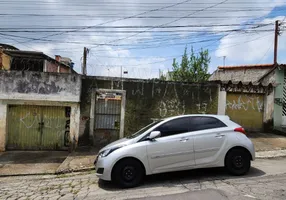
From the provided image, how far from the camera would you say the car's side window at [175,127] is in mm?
6773

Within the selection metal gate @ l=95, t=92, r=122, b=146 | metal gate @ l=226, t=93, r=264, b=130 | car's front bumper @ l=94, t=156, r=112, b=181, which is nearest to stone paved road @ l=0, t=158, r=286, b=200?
car's front bumper @ l=94, t=156, r=112, b=181

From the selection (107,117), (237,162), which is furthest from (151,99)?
(237,162)

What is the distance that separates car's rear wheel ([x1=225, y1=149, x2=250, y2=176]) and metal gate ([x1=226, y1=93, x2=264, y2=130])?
6.51m

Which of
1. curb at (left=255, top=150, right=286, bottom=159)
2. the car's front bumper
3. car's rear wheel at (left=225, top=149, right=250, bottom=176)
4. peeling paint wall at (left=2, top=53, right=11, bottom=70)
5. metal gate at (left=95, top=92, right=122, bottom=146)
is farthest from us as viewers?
peeling paint wall at (left=2, top=53, right=11, bottom=70)

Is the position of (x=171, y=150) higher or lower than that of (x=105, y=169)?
higher

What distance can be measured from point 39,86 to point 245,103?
377 inches

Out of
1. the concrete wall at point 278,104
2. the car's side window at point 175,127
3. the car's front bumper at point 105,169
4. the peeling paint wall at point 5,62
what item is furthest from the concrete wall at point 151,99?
the peeling paint wall at point 5,62

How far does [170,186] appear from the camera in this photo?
248 inches

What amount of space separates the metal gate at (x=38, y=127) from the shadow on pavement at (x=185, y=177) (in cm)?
556

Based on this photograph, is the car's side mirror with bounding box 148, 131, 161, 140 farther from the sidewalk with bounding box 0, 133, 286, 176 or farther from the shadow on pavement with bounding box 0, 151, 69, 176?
the shadow on pavement with bounding box 0, 151, 69, 176

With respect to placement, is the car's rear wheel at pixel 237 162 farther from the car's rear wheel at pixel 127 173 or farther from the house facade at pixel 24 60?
the house facade at pixel 24 60

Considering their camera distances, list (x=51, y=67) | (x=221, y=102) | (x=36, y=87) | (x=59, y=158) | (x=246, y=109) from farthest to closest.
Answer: (x=51, y=67) → (x=246, y=109) → (x=221, y=102) → (x=36, y=87) → (x=59, y=158)

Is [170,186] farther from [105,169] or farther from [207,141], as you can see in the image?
[105,169]

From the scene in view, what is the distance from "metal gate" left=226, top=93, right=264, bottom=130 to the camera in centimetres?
1330
